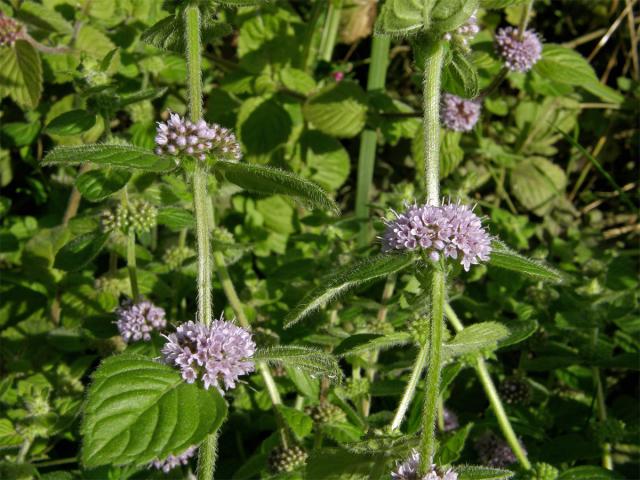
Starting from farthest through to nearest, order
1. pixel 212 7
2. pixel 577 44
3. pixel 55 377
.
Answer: pixel 577 44 → pixel 55 377 → pixel 212 7

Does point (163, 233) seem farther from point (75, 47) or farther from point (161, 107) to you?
point (75, 47)

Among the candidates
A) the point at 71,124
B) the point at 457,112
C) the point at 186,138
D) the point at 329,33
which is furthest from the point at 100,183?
the point at 329,33

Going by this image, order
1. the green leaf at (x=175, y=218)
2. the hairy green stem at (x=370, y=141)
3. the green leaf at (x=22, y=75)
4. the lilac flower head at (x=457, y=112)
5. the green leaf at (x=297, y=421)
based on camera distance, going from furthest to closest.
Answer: the hairy green stem at (x=370, y=141) → the lilac flower head at (x=457, y=112) → the green leaf at (x=22, y=75) → the green leaf at (x=175, y=218) → the green leaf at (x=297, y=421)

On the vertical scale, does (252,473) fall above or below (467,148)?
below

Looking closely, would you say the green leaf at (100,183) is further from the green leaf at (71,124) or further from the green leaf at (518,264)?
the green leaf at (518,264)

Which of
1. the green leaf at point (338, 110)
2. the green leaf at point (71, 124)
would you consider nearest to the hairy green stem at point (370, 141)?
the green leaf at point (338, 110)

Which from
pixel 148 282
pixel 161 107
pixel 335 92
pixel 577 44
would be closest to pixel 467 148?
pixel 335 92
